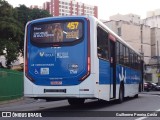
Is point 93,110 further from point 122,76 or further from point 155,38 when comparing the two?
point 155,38

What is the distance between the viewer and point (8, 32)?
44031 millimetres

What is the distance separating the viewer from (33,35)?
14086 mm

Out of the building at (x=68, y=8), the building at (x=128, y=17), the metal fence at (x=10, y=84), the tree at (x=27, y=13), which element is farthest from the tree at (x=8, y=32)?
the building at (x=128, y=17)

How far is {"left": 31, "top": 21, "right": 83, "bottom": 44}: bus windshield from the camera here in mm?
13578

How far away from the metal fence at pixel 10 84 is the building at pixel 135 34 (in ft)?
156

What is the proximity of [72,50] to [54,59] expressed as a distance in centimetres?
74

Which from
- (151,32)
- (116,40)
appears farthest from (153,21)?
(116,40)

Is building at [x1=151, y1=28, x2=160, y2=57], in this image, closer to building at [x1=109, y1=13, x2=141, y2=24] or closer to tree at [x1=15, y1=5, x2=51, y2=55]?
building at [x1=109, y1=13, x2=141, y2=24]

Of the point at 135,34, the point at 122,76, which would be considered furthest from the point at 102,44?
the point at 135,34

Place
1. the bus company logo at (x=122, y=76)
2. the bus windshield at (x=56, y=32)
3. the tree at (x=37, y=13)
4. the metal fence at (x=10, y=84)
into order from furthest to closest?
the tree at (x=37, y=13) < the metal fence at (x=10, y=84) < the bus company logo at (x=122, y=76) < the bus windshield at (x=56, y=32)

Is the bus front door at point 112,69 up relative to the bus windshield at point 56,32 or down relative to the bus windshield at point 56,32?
down

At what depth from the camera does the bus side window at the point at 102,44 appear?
555 inches

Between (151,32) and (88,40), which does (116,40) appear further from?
(151,32)

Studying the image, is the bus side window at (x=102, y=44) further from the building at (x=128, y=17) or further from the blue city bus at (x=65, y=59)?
the building at (x=128, y=17)
